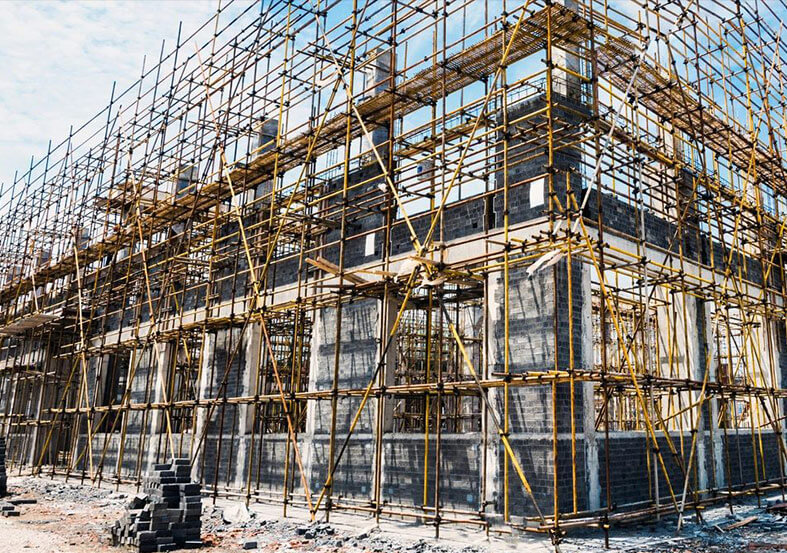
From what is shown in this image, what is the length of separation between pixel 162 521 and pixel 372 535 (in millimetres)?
3101

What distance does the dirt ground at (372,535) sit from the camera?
9406mm

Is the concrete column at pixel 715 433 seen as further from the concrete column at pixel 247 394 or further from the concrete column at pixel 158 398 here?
the concrete column at pixel 158 398

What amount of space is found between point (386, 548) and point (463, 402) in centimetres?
1150

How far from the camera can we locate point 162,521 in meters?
10.3

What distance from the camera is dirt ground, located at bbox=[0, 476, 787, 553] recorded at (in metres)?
9.41

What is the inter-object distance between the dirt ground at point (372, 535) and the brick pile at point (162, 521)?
257 millimetres

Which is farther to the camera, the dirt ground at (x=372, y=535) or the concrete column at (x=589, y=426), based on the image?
the concrete column at (x=589, y=426)

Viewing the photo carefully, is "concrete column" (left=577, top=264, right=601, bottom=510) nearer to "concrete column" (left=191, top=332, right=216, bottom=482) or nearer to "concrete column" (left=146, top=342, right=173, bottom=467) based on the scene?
"concrete column" (left=191, top=332, right=216, bottom=482)

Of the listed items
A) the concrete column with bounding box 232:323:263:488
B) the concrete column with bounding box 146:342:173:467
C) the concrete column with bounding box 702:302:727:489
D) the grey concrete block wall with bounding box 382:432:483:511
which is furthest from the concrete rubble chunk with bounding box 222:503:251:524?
the concrete column with bounding box 702:302:727:489

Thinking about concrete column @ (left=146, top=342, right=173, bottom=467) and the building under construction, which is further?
concrete column @ (left=146, top=342, right=173, bottom=467)

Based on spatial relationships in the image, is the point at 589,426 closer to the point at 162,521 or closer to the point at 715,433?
the point at 715,433

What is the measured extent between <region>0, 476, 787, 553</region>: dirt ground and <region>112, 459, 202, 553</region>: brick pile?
257 mm

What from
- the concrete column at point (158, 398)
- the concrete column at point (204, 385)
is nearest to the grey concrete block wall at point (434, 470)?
the concrete column at point (204, 385)

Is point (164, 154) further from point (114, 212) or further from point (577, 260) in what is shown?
point (577, 260)
